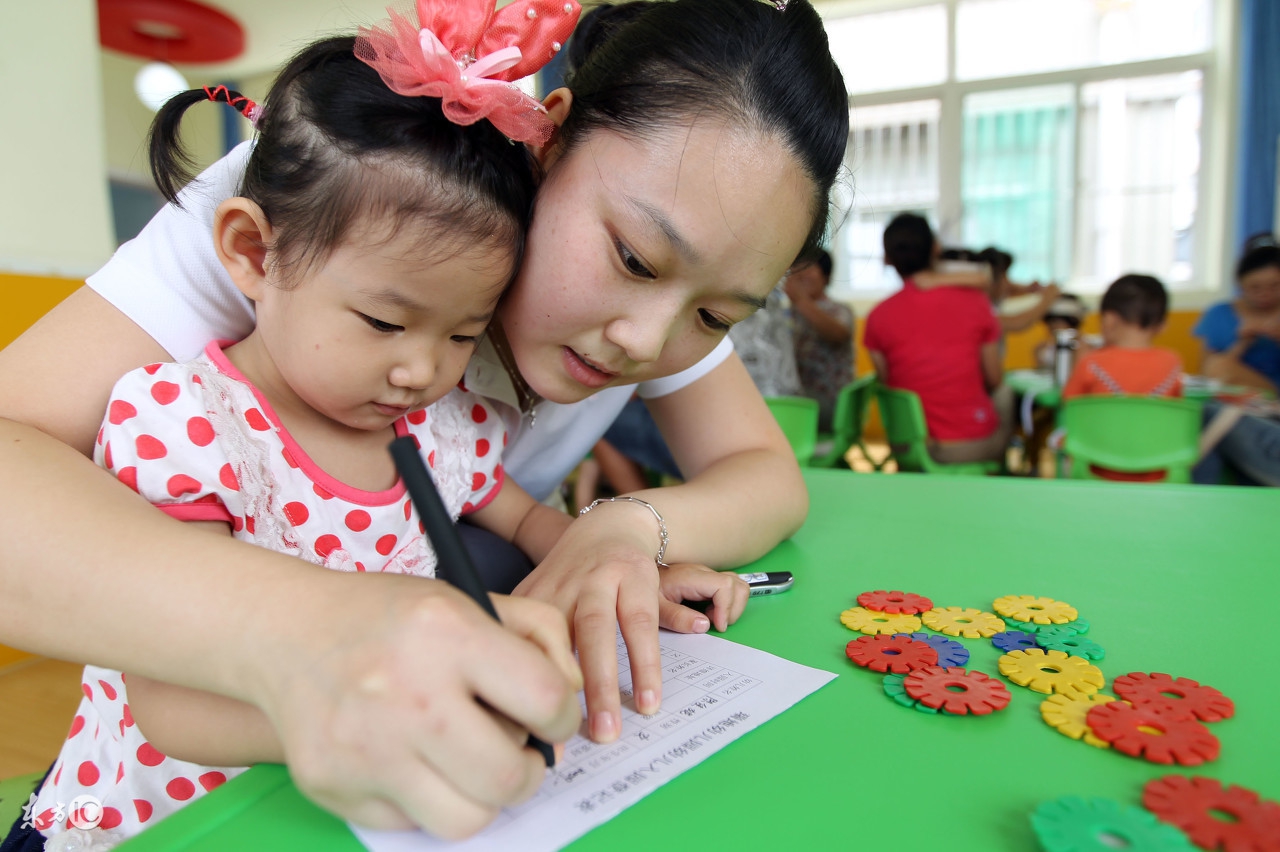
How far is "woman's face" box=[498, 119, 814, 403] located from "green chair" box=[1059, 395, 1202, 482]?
7.79 feet

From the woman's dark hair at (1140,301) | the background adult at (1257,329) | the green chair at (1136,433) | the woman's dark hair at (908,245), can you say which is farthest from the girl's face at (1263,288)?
the woman's dark hair at (908,245)

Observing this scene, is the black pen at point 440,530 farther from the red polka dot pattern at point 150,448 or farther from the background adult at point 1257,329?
the background adult at point 1257,329

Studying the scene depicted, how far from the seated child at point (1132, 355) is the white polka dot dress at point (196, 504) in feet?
9.71

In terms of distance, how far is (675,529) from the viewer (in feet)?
2.62

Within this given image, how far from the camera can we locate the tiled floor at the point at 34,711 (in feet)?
5.30

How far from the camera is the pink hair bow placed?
651mm

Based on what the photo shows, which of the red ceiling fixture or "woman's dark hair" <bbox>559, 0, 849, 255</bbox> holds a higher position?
the red ceiling fixture

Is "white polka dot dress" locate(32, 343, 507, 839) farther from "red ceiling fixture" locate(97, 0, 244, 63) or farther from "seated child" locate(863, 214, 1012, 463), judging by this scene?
"red ceiling fixture" locate(97, 0, 244, 63)

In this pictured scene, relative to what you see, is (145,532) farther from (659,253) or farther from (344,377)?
(659,253)

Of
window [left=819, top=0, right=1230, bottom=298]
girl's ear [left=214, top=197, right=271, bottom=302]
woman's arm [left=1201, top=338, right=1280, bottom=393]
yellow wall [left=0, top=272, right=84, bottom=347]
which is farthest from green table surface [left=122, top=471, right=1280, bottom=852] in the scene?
window [left=819, top=0, right=1230, bottom=298]

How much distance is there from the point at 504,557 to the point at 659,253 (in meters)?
0.39

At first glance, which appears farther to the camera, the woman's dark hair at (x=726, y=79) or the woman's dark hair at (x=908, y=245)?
the woman's dark hair at (x=908, y=245)

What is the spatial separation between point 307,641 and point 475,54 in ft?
1.78

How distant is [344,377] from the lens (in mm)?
678
